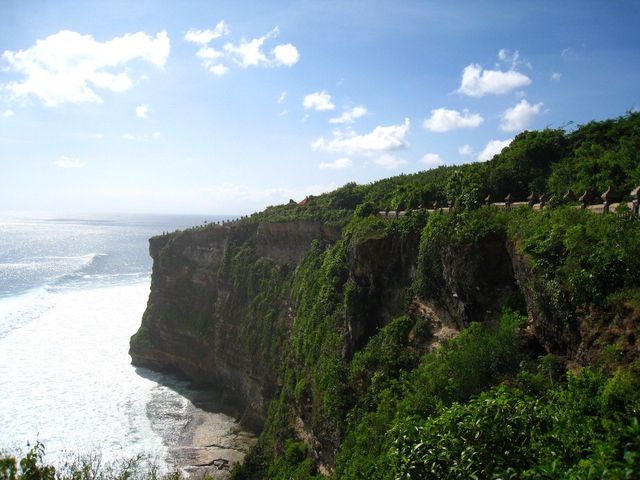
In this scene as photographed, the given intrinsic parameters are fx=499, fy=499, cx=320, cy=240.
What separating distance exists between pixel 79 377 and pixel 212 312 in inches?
579

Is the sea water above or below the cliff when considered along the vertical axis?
below

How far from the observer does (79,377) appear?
51000 mm

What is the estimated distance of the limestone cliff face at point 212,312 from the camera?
44.2 metres

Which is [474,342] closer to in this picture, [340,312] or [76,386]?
[340,312]

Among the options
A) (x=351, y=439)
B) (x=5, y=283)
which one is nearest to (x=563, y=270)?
(x=351, y=439)

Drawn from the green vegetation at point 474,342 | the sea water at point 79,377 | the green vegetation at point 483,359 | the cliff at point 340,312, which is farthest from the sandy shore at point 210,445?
the green vegetation at point 483,359

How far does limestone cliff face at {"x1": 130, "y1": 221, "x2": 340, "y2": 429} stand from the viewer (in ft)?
145

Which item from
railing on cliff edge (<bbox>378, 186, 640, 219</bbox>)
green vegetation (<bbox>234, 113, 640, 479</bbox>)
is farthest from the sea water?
railing on cliff edge (<bbox>378, 186, 640, 219</bbox>)

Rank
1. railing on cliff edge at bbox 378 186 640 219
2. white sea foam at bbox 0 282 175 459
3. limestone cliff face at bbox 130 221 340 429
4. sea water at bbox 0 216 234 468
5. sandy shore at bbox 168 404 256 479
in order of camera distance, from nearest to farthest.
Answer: railing on cliff edge at bbox 378 186 640 219 < sandy shore at bbox 168 404 256 479 < white sea foam at bbox 0 282 175 459 < sea water at bbox 0 216 234 468 < limestone cliff face at bbox 130 221 340 429

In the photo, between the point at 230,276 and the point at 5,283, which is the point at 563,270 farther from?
the point at 5,283

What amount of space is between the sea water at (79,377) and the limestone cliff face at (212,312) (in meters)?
3.10

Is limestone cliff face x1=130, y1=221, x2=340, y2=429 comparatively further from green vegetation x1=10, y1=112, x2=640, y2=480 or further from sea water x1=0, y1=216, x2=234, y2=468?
green vegetation x1=10, y1=112, x2=640, y2=480

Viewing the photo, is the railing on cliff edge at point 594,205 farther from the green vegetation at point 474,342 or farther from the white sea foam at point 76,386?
the white sea foam at point 76,386

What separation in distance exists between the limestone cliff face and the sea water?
310cm
